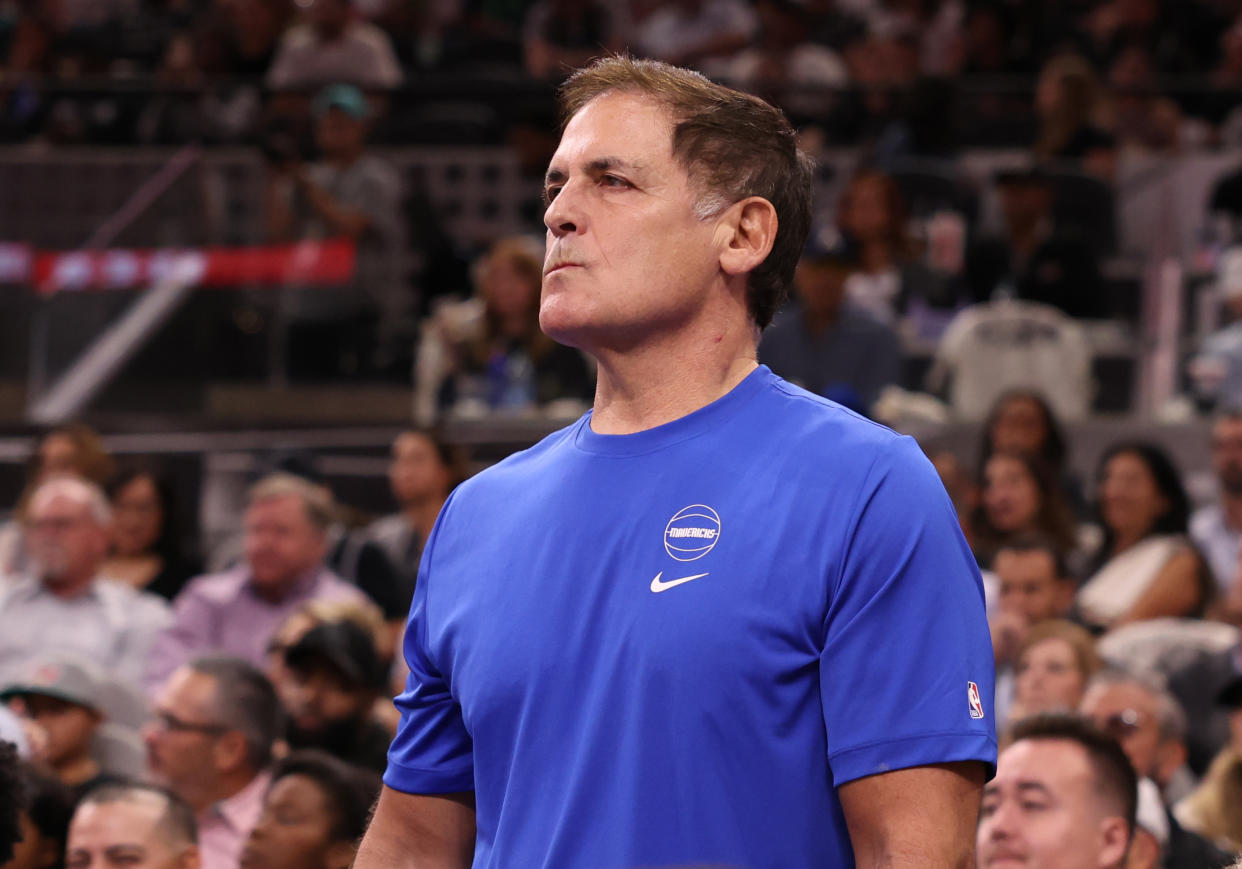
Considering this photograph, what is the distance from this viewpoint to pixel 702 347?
1.83 m

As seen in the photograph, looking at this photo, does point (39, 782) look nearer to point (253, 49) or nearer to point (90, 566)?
point (90, 566)

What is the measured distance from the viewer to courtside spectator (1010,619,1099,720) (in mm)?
4727

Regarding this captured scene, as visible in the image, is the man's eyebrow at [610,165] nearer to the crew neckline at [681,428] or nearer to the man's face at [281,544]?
the crew neckline at [681,428]

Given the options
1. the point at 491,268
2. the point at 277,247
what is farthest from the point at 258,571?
the point at 277,247

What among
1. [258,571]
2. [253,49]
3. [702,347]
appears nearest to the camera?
[702,347]

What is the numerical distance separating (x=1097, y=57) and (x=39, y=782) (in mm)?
9370

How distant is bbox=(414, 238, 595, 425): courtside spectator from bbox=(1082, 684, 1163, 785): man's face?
332 centimetres

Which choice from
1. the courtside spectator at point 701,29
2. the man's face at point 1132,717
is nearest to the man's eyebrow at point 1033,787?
the man's face at point 1132,717

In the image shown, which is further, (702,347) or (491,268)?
(491,268)

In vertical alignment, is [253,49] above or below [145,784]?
above

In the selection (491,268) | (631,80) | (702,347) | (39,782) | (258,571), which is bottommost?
(39,782)

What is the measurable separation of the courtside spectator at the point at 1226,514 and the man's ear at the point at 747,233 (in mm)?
4833

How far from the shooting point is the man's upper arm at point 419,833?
1858 millimetres

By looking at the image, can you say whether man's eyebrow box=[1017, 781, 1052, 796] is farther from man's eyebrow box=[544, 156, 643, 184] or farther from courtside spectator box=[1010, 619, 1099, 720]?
man's eyebrow box=[544, 156, 643, 184]
